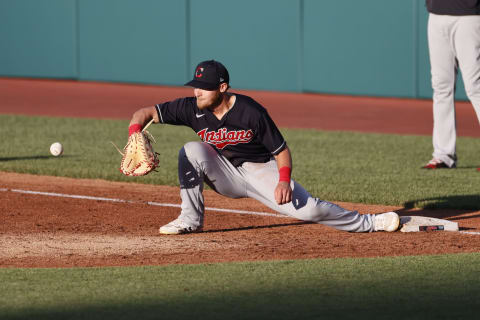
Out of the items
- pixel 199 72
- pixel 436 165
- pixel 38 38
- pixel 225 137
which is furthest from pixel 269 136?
pixel 38 38

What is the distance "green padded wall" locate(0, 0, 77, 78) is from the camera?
2122 centimetres

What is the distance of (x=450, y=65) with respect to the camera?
1010 cm

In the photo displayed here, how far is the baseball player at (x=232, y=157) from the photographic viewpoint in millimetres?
6449

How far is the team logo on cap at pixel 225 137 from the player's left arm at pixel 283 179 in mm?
288

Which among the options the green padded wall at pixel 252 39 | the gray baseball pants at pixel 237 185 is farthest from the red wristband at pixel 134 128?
the green padded wall at pixel 252 39

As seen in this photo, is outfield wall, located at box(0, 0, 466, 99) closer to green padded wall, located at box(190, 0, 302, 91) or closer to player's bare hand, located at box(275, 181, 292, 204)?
green padded wall, located at box(190, 0, 302, 91)

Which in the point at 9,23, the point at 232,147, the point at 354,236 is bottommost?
the point at 354,236

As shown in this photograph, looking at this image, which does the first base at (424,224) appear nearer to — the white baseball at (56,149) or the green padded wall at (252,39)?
the white baseball at (56,149)

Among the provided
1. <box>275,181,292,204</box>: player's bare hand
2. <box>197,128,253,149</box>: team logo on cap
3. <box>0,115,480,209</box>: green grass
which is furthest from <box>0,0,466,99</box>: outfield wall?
<box>275,181,292,204</box>: player's bare hand

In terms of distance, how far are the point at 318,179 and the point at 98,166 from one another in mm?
2505

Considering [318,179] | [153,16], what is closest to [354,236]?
[318,179]

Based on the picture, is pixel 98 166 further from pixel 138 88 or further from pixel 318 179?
pixel 138 88

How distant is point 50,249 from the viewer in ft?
21.0

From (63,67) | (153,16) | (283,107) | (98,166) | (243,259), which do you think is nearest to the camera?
(243,259)
